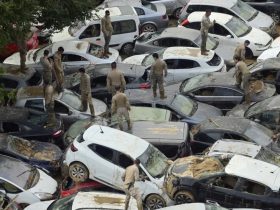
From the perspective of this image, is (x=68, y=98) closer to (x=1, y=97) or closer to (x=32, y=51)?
(x=1, y=97)

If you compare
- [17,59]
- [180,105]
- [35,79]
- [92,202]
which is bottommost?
[17,59]

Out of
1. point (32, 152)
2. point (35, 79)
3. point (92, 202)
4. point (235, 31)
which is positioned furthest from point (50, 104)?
point (235, 31)

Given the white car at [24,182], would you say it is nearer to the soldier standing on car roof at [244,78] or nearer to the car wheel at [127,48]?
the soldier standing on car roof at [244,78]

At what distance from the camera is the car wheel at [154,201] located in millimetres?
13703

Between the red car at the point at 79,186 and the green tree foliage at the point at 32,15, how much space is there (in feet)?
12.9

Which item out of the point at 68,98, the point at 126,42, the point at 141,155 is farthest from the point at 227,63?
the point at 141,155

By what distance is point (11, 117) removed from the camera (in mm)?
16281

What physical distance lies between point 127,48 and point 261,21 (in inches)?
205

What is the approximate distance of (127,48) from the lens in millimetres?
23188

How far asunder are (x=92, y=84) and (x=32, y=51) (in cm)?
399

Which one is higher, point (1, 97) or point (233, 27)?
point (1, 97)

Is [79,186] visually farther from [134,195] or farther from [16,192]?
[134,195]

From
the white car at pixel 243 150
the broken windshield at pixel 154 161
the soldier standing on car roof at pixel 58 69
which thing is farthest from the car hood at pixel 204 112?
the soldier standing on car roof at pixel 58 69

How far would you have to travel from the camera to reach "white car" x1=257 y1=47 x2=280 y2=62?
2030 centimetres
